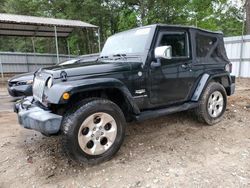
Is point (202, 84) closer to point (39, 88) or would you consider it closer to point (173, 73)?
point (173, 73)

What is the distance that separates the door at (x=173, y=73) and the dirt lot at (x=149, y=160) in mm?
690

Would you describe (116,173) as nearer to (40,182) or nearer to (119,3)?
(40,182)

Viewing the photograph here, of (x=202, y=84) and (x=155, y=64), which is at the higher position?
(x=155, y=64)

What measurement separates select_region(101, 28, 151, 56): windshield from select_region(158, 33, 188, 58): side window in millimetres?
358

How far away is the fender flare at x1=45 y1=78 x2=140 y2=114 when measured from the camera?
267 cm

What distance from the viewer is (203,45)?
432 centimetres

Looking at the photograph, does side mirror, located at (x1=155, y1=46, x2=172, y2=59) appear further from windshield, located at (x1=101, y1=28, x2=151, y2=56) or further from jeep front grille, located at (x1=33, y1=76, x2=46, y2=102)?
jeep front grille, located at (x1=33, y1=76, x2=46, y2=102)

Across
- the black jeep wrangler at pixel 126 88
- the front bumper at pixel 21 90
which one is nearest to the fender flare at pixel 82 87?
the black jeep wrangler at pixel 126 88

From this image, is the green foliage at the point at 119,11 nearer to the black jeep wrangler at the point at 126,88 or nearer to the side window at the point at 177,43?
the black jeep wrangler at the point at 126,88

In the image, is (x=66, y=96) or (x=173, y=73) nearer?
(x=66, y=96)

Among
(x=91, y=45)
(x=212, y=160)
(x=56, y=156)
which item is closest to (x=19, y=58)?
(x=91, y=45)

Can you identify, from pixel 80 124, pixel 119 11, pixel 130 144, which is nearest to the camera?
pixel 80 124

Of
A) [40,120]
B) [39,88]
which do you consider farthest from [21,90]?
[40,120]

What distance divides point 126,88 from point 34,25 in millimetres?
12050
